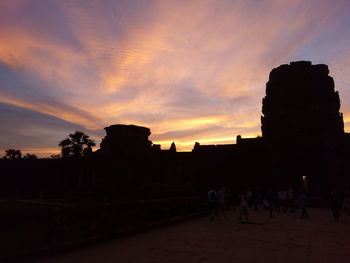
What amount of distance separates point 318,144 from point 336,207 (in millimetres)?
24866

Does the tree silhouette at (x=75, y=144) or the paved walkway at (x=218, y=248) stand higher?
the tree silhouette at (x=75, y=144)

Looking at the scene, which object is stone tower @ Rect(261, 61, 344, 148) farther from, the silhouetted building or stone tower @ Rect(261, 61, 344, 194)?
the silhouetted building

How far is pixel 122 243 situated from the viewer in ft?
32.0

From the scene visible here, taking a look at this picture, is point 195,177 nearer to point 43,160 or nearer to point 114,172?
point 114,172

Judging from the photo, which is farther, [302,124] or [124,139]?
[124,139]

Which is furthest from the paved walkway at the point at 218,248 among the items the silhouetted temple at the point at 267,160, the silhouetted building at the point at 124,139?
the silhouetted building at the point at 124,139

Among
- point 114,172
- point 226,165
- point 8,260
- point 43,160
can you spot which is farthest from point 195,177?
point 8,260

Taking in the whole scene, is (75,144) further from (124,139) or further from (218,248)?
(218,248)

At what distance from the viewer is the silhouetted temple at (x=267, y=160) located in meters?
41.2

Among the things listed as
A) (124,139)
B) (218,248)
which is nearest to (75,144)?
(124,139)

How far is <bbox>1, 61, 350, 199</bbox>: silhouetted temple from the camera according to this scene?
41.2 meters

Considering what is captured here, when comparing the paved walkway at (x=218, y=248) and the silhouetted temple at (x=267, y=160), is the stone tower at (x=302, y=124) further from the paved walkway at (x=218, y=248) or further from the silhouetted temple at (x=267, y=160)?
the paved walkway at (x=218, y=248)

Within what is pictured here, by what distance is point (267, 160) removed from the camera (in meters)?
44.4

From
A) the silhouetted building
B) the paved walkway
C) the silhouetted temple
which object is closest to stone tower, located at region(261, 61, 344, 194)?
the silhouetted temple
